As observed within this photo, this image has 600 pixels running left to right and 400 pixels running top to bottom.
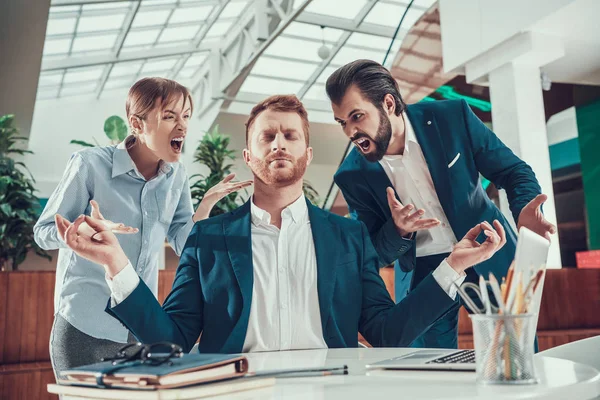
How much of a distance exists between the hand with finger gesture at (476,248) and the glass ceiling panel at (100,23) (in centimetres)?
1080

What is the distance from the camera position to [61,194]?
1828 millimetres

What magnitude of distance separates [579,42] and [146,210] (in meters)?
5.10

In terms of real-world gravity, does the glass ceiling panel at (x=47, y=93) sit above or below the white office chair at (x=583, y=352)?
above

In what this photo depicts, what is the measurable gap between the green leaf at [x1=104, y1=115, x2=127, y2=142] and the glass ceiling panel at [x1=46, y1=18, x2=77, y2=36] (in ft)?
13.9

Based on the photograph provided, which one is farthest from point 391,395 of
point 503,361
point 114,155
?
point 114,155

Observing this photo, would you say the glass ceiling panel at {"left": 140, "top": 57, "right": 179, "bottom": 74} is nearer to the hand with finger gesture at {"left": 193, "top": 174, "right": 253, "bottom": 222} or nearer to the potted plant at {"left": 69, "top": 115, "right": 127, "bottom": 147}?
the potted plant at {"left": 69, "top": 115, "right": 127, "bottom": 147}

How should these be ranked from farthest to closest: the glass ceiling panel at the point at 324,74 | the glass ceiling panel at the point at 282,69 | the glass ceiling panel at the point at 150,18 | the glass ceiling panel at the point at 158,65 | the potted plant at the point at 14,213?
1. the glass ceiling panel at the point at 158,65
2. the glass ceiling panel at the point at 324,74
3. the glass ceiling panel at the point at 282,69
4. the glass ceiling panel at the point at 150,18
5. the potted plant at the point at 14,213

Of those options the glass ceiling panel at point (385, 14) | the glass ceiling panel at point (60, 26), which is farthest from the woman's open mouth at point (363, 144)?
the glass ceiling panel at point (385, 14)

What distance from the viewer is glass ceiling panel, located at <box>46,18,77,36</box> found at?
34.2 ft

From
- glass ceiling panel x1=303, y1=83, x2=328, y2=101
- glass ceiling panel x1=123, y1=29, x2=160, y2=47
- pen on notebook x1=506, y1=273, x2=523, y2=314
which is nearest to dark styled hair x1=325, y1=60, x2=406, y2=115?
pen on notebook x1=506, y1=273, x2=523, y2=314

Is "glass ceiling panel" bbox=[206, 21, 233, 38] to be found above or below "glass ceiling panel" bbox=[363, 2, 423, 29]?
above

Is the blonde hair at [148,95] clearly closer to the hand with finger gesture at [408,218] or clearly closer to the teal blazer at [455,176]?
the teal blazer at [455,176]

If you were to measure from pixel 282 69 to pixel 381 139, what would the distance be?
1175 cm

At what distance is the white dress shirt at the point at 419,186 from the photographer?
2146mm
